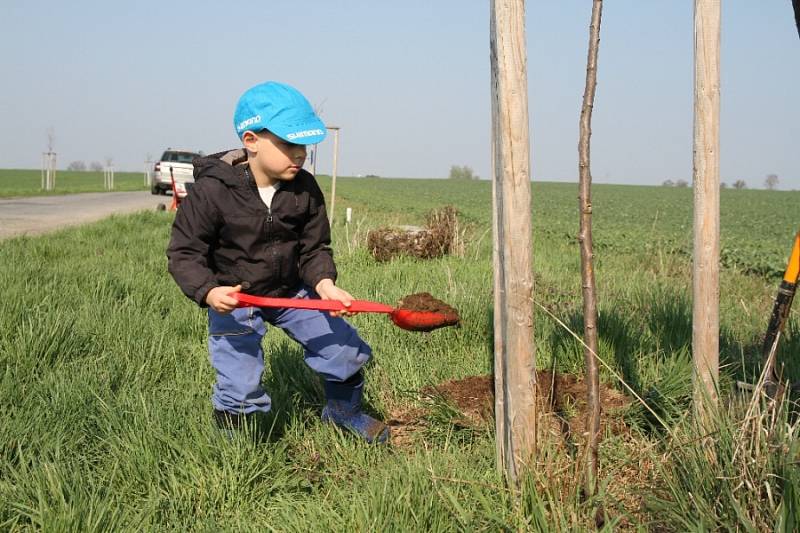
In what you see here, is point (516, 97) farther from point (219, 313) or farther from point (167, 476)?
point (167, 476)

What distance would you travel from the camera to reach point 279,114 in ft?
9.29

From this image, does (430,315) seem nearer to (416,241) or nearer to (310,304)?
(310,304)

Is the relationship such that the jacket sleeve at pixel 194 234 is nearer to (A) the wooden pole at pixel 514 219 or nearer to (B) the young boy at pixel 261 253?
(B) the young boy at pixel 261 253

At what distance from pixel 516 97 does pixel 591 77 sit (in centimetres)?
23

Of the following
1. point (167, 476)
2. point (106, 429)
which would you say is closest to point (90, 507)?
point (167, 476)

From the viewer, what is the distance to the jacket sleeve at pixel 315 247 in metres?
3.14

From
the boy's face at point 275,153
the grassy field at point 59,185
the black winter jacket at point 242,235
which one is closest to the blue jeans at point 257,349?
the black winter jacket at point 242,235

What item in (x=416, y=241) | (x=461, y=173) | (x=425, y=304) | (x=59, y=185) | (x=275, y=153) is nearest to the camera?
(x=275, y=153)

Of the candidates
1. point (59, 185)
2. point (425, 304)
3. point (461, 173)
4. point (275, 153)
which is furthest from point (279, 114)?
point (461, 173)

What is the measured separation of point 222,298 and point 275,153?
64 centimetres

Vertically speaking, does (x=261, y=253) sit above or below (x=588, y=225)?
below

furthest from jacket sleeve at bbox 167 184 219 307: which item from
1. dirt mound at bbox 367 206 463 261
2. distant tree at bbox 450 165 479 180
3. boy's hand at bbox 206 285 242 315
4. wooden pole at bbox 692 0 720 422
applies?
distant tree at bbox 450 165 479 180

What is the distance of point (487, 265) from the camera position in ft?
24.0

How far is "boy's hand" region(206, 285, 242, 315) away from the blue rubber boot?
681 millimetres
